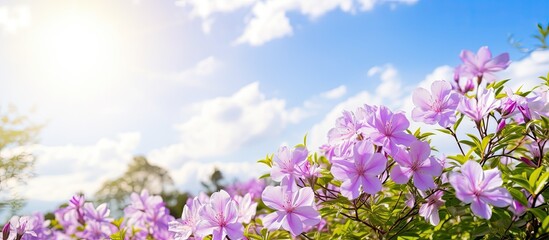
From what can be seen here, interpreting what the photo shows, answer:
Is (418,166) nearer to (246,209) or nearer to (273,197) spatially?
(273,197)

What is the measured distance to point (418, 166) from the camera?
5.63 ft

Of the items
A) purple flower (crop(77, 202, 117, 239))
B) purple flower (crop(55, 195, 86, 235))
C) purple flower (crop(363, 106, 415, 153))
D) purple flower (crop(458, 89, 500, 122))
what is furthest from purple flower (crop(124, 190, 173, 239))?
purple flower (crop(458, 89, 500, 122))

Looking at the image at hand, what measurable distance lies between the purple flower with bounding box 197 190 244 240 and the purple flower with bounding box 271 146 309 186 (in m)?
0.20

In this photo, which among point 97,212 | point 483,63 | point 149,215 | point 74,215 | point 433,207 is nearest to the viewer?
point 433,207

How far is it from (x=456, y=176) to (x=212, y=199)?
0.85 metres

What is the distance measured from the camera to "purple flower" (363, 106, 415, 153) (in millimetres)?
1703

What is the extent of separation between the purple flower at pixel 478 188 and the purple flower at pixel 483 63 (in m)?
1.25

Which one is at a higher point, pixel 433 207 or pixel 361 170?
pixel 361 170

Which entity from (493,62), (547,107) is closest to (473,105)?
(547,107)

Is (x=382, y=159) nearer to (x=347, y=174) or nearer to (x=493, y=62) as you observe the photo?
(x=347, y=174)

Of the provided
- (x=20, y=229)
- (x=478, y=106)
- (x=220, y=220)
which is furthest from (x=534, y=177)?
(x=20, y=229)

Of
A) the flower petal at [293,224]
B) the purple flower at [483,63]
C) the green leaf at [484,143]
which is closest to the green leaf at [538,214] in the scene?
the green leaf at [484,143]

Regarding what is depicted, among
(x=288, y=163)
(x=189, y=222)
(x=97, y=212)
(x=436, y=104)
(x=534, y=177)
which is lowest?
(x=534, y=177)

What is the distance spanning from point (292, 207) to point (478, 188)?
609 mm
